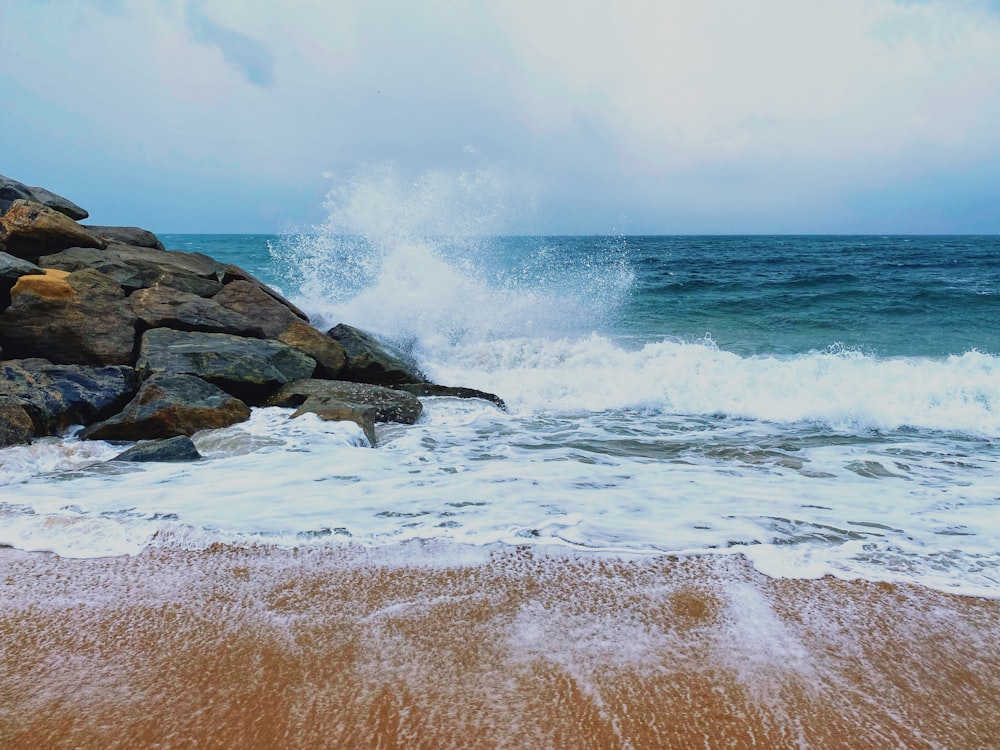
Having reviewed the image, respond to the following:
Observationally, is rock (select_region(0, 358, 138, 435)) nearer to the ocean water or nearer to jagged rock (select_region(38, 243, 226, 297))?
the ocean water

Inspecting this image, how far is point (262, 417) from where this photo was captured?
5434 millimetres

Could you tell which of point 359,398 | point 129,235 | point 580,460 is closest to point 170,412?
point 359,398

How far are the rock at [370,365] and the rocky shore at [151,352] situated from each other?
1 cm

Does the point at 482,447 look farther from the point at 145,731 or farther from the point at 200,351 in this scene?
the point at 145,731

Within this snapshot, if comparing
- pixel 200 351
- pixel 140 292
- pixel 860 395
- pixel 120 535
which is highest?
pixel 140 292

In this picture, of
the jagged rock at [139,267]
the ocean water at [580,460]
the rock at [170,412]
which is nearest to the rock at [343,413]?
the ocean water at [580,460]

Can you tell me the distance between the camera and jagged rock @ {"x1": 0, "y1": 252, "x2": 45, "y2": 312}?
19.5 ft

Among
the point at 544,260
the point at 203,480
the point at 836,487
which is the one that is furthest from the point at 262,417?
the point at 544,260

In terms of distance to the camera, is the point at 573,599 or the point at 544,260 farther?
the point at 544,260

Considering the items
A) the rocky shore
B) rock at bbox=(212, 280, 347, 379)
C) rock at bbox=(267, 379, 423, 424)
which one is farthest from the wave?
rock at bbox=(212, 280, 347, 379)

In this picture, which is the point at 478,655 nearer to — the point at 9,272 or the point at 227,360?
the point at 227,360

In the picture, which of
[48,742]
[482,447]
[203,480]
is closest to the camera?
[48,742]

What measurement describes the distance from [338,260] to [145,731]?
→ 1045 cm

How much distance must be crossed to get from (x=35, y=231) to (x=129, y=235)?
2033 mm
